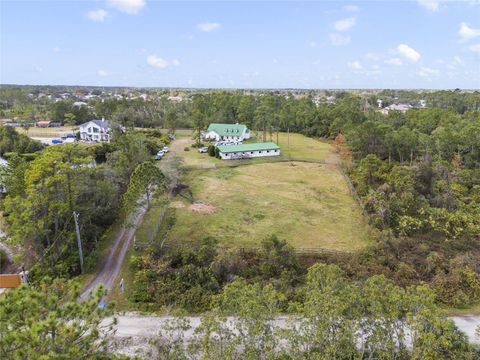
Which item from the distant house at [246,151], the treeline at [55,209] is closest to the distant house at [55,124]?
the distant house at [246,151]

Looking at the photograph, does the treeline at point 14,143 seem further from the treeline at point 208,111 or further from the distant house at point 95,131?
the treeline at point 208,111

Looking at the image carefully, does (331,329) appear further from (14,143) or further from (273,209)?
(14,143)

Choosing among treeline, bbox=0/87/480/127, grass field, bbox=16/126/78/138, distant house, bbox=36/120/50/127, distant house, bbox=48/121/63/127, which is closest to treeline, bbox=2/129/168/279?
treeline, bbox=0/87/480/127

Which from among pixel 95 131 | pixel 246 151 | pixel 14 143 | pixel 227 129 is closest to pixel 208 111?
pixel 227 129

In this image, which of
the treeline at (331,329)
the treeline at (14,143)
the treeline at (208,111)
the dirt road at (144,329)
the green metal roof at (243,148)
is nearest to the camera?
the treeline at (331,329)

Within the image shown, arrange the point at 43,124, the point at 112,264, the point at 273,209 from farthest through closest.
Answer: the point at 43,124 → the point at 273,209 → the point at 112,264
